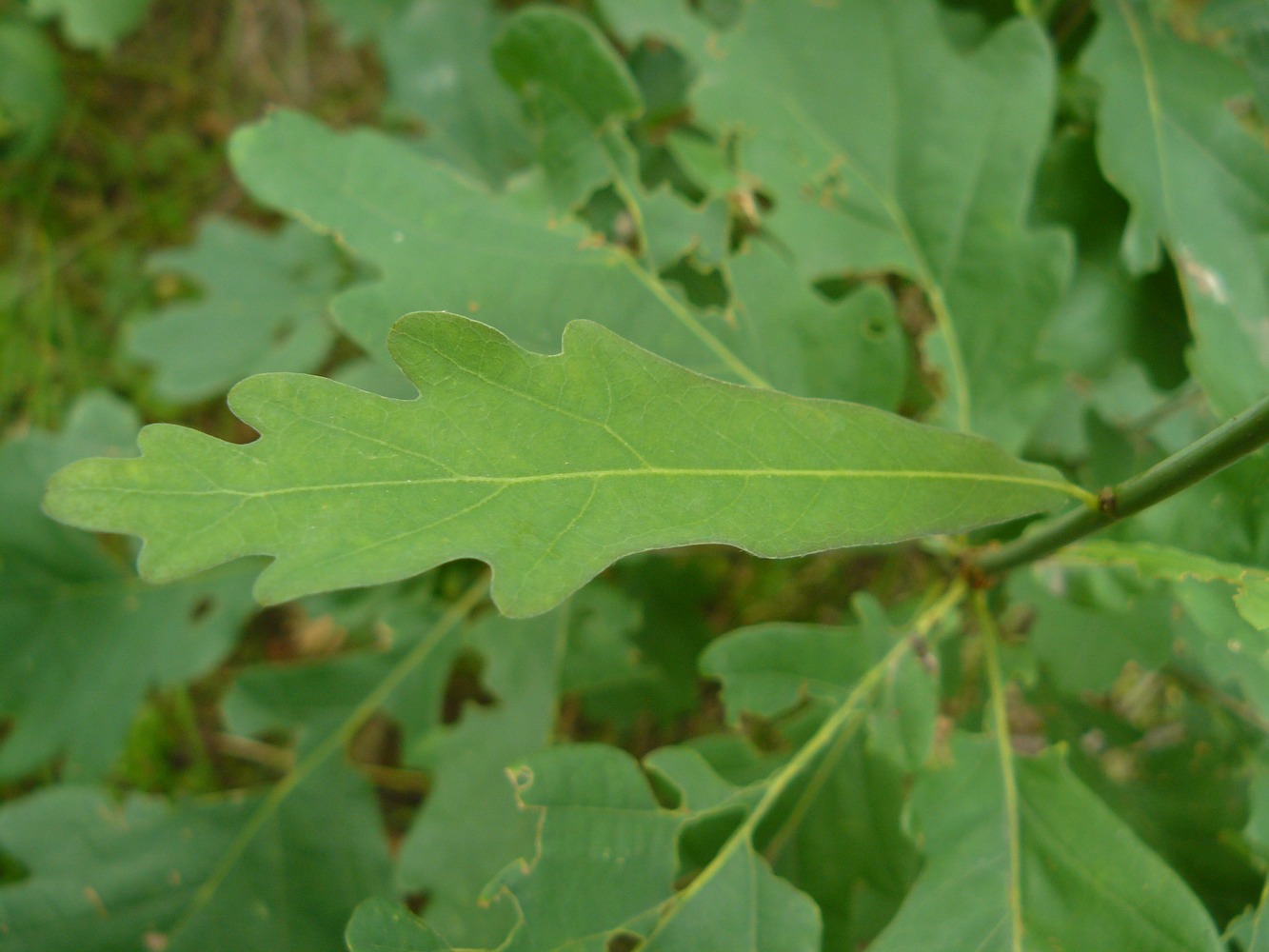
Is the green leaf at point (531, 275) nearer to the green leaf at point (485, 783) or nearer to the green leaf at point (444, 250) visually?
the green leaf at point (444, 250)

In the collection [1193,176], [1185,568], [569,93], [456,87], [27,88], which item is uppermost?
[1193,176]

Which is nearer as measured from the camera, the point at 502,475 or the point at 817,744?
the point at 502,475

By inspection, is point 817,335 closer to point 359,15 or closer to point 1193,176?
point 1193,176

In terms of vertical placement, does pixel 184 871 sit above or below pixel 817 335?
below

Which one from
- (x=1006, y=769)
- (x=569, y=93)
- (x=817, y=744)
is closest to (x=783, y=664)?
(x=817, y=744)

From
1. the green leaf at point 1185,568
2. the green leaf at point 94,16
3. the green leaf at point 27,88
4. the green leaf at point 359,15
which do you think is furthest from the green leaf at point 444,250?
the green leaf at point 27,88

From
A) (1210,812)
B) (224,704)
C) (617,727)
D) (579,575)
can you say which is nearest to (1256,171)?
(1210,812)

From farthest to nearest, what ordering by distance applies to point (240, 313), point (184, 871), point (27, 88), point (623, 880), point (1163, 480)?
point (27, 88) < point (240, 313) < point (184, 871) < point (623, 880) < point (1163, 480)

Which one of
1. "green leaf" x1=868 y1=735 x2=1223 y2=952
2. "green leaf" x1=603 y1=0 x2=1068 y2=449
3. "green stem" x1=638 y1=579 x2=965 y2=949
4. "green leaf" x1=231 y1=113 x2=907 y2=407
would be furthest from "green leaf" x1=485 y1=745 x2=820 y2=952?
"green leaf" x1=603 y1=0 x2=1068 y2=449
